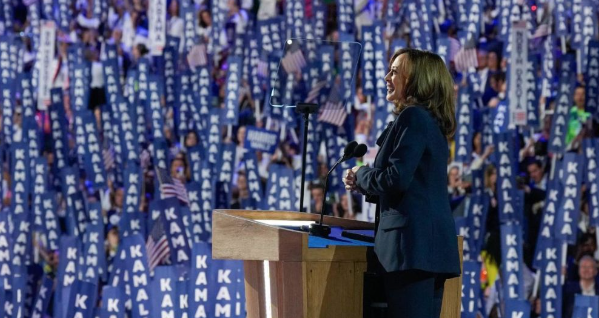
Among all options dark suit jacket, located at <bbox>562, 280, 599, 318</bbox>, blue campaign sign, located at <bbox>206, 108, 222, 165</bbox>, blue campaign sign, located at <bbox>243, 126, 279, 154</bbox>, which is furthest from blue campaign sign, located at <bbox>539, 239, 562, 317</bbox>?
blue campaign sign, located at <bbox>206, 108, 222, 165</bbox>

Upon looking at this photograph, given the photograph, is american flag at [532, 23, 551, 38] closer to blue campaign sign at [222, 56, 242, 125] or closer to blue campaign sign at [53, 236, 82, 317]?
blue campaign sign at [222, 56, 242, 125]

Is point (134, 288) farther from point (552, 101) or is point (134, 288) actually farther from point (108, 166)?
point (552, 101)

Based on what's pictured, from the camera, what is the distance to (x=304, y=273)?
6.48 ft

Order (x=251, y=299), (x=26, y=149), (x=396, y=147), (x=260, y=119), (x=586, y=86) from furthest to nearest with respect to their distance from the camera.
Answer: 1. (x=26, y=149)
2. (x=260, y=119)
3. (x=586, y=86)
4. (x=251, y=299)
5. (x=396, y=147)

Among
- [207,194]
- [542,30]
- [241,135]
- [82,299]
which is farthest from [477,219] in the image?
[82,299]

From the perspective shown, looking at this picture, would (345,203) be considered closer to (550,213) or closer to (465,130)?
(465,130)

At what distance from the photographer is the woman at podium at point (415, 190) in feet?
6.23

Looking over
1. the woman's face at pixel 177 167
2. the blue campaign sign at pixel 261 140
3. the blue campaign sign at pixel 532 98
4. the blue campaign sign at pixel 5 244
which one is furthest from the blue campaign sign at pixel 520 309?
the blue campaign sign at pixel 5 244

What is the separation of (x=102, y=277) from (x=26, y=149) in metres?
0.76

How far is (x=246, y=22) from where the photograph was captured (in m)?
4.27

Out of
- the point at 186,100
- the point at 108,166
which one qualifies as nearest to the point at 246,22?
the point at 186,100

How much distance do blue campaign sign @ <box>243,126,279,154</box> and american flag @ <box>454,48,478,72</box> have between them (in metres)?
0.89

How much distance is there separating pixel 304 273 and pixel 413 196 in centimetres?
29

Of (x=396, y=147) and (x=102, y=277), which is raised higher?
(x=396, y=147)
